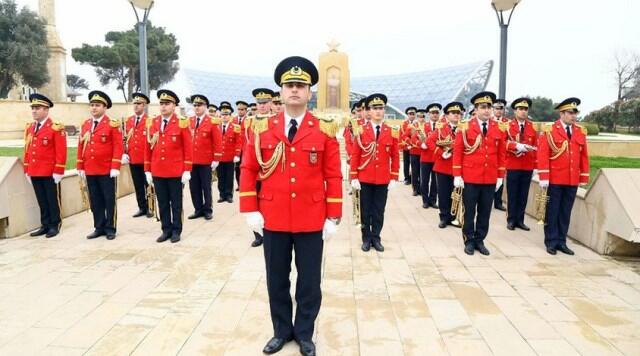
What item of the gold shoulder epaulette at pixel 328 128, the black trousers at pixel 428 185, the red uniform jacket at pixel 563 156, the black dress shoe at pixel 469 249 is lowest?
the black dress shoe at pixel 469 249

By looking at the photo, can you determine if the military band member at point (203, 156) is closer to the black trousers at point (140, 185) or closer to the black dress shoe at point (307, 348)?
the black trousers at point (140, 185)

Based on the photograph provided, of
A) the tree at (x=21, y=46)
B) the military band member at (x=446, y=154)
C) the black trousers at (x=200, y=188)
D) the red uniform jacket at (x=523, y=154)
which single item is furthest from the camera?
the tree at (x=21, y=46)

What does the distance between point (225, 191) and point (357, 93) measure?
71842 mm

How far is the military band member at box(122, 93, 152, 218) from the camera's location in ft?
26.0

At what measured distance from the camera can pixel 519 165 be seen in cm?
738

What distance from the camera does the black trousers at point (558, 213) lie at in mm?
5957

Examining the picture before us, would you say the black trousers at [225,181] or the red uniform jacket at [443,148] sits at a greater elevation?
the red uniform jacket at [443,148]

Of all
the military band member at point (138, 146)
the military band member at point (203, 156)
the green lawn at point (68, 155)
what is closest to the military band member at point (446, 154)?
the military band member at point (203, 156)

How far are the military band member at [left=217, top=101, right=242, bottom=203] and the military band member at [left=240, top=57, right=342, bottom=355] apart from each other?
666 cm

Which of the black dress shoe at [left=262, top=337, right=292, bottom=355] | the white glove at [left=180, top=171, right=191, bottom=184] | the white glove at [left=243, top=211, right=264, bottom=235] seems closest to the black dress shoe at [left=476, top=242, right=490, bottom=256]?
the black dress shoe at [left=262, top=337, right=292, bottom=355]

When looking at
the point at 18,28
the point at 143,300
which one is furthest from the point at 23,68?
the point at 143,300

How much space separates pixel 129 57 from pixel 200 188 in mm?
42679

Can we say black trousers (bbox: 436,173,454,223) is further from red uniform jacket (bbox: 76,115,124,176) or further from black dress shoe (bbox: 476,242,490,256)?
red uniform jacket (bbox: 76,115,124,176)

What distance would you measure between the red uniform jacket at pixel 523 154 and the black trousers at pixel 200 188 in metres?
5.24
